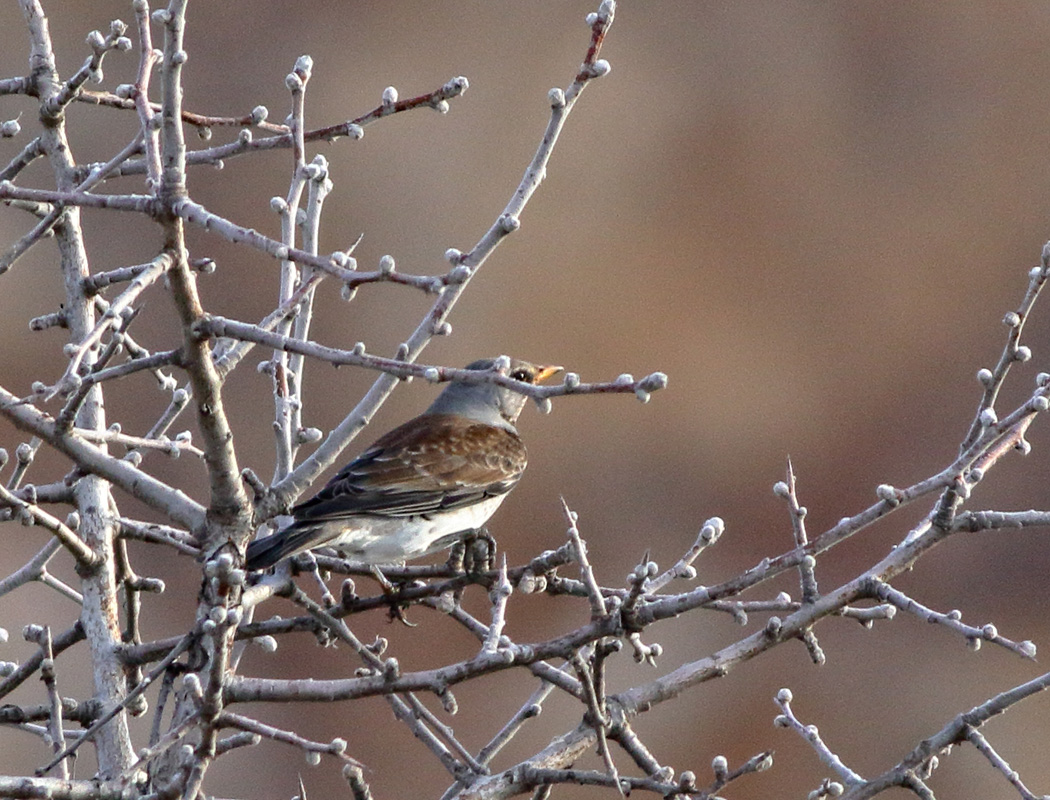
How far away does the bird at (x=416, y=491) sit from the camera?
4.28 meters

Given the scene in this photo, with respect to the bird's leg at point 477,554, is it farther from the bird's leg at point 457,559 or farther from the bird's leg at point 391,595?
the bird's leg at point 391,595

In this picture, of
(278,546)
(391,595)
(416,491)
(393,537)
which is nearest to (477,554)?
(391,595)

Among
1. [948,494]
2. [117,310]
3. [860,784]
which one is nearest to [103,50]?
[117,310]

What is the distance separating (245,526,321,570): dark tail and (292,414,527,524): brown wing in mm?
308

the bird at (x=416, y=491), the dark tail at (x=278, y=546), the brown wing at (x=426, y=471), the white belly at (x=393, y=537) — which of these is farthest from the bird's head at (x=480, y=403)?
the dark tail at (x=278, y=546)

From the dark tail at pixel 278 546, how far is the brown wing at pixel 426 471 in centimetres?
31

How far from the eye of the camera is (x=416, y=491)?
4.89 metres

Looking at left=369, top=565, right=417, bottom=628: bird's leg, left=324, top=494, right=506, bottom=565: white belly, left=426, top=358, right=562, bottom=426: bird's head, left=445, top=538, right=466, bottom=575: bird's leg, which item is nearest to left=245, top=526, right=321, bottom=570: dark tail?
left=369, top=565, right=417, bottom=628: bird's leg

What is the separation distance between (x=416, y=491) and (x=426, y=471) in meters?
0.19

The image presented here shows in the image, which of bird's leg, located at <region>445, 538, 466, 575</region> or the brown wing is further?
the brown wing

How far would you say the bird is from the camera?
4.28m

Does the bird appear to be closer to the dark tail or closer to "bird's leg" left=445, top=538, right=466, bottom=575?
the dark tail

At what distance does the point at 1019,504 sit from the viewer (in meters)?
13.3

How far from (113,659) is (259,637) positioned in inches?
22.0
